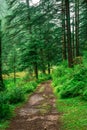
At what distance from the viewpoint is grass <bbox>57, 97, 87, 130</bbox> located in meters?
8.73

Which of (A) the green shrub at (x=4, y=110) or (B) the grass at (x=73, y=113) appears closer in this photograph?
(B) the grass at (x=73, y=113)

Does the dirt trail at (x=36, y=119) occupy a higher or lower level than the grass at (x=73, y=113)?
lower

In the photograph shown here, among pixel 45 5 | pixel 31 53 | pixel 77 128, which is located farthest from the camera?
pixel 31 53

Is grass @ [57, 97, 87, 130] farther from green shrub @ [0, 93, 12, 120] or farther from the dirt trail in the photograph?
green shrub @ [0, 93, 12, 120]

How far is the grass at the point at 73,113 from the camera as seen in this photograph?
28.6 ft

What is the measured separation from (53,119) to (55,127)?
42.8 inches

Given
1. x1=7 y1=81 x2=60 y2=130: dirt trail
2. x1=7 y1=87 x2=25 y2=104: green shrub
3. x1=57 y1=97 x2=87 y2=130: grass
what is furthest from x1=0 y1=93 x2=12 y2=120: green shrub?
x1=7 y1=87 x2=25 y2=104: green shrub

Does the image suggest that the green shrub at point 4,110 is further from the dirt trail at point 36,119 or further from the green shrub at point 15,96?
the green shrub at point 15,96

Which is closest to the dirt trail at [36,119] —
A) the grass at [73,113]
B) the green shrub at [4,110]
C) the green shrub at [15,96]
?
the grass at [73,113]

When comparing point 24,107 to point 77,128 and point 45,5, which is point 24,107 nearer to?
point 77,128

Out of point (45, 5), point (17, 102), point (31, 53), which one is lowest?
point (17, 102)

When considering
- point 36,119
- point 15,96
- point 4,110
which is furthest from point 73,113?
point 15,96

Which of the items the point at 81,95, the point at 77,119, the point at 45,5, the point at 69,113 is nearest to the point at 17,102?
the point at 81,95

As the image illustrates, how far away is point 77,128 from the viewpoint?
27.6ft
